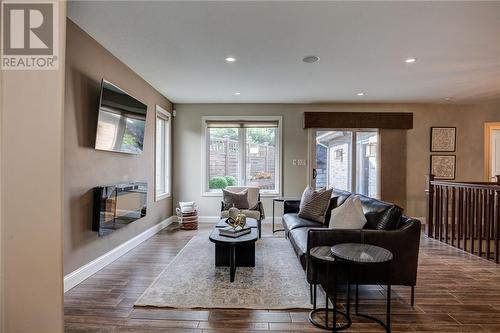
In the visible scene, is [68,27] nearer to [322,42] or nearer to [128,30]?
[128,30]

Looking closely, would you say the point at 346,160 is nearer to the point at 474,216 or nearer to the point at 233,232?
the point at 474,216

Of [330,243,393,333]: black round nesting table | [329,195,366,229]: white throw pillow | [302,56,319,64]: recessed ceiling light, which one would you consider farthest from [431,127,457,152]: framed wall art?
[330,243,393,333]: black round nesting table

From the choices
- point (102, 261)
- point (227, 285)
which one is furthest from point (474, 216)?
point (102, 261)

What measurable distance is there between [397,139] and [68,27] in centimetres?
582

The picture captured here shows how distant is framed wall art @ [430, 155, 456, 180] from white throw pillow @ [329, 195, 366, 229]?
4.29m

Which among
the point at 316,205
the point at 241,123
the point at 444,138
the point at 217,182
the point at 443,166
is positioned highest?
the point at 241,123

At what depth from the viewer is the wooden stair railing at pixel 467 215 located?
12.4 ft

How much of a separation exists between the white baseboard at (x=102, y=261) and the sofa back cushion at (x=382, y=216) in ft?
9.47

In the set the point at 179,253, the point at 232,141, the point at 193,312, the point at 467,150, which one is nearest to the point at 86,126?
the point at 179,253

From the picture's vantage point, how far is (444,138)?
5.95 meters

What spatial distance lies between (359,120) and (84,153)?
4.96 metres

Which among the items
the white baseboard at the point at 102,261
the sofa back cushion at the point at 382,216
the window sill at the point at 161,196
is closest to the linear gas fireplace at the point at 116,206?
the white baseboard at the point at 102,261

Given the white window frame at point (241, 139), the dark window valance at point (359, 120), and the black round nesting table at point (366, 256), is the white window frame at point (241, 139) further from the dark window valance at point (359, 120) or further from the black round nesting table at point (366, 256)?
the black round nesting table at point (366, 256)

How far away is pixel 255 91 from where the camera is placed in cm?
504
